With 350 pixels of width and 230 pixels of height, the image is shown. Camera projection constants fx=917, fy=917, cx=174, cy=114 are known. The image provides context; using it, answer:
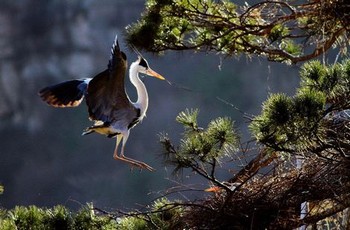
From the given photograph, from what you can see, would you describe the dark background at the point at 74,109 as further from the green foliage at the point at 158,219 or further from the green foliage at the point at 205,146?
the green foliage at the point at 205,146

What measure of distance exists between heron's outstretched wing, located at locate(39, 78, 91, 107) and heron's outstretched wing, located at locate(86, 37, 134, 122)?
0.03 metres

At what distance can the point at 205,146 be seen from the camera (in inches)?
80.6

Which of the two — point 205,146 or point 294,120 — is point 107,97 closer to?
point 205,146

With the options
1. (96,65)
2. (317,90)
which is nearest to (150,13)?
(317,90)

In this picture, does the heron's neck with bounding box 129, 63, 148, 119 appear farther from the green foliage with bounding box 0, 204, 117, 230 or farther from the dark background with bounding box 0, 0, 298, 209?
the dark background with bounding box 0, 0, 298, 209

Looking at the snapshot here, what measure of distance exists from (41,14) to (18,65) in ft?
0.71

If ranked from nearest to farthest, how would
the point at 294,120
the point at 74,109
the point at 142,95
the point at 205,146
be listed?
the point at 294,120
the point at 205,146
the point at 142,95
the point at 74,109

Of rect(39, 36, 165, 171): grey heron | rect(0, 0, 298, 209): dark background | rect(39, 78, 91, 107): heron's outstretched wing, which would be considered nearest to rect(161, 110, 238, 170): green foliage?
rect(39, 36, 165, 171): grey heron

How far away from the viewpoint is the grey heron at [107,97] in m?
2.03

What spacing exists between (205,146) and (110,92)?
0.25 m

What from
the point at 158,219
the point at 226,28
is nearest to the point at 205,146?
the point at 158,219

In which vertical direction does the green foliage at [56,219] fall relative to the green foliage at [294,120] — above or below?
below

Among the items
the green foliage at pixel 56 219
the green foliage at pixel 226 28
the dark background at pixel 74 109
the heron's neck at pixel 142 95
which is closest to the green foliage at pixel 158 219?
the green foliage at pixel 56 219

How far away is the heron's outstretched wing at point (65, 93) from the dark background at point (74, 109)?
1382mm
